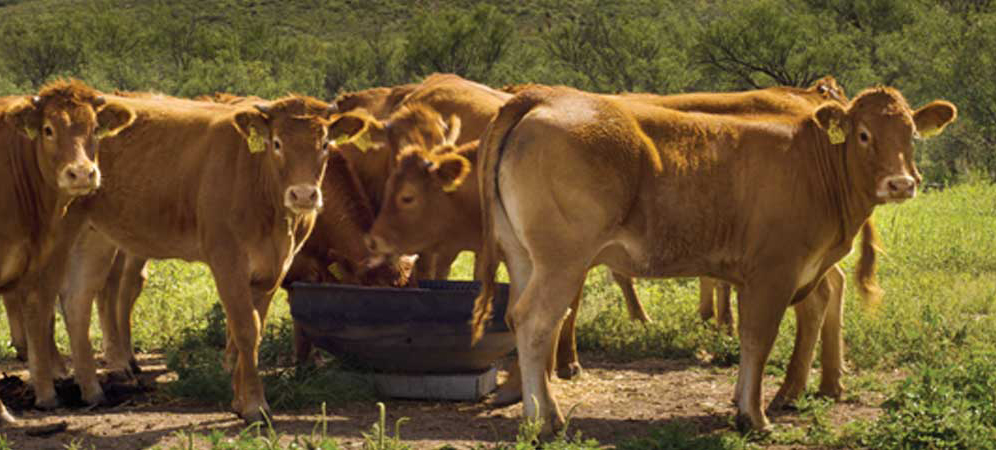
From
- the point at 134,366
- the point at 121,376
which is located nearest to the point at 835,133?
the point at 121,376

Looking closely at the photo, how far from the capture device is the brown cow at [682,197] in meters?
6.83

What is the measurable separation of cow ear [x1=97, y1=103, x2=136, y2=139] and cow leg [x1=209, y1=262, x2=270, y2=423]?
1044 millimetres

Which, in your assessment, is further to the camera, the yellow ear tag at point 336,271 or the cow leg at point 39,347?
the yellow ear tag at point 336,271

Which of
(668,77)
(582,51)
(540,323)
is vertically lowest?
(668,77)

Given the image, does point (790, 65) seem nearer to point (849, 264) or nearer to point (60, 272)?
point (849, 264)

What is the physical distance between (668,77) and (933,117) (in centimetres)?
4126

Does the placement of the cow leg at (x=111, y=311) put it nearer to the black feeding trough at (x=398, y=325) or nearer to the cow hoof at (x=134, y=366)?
Result: the cow hoof at (x=134, y=366)

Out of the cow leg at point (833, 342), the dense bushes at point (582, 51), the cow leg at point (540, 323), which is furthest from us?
the dense bushes at point (582, 51)

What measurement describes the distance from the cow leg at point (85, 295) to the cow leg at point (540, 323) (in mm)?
2934

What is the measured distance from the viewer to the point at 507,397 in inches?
319

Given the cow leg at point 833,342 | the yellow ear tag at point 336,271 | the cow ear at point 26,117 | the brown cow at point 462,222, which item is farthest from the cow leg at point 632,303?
the cow ear at point 26,117

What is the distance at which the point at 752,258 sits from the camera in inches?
282

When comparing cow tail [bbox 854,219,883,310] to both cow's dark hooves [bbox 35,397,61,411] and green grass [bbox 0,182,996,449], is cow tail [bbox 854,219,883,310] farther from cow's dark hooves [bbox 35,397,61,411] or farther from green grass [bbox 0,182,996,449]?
cow's dark hooves [bbox 35,397,61,411]

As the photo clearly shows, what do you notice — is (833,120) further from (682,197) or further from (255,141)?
(255,141)
